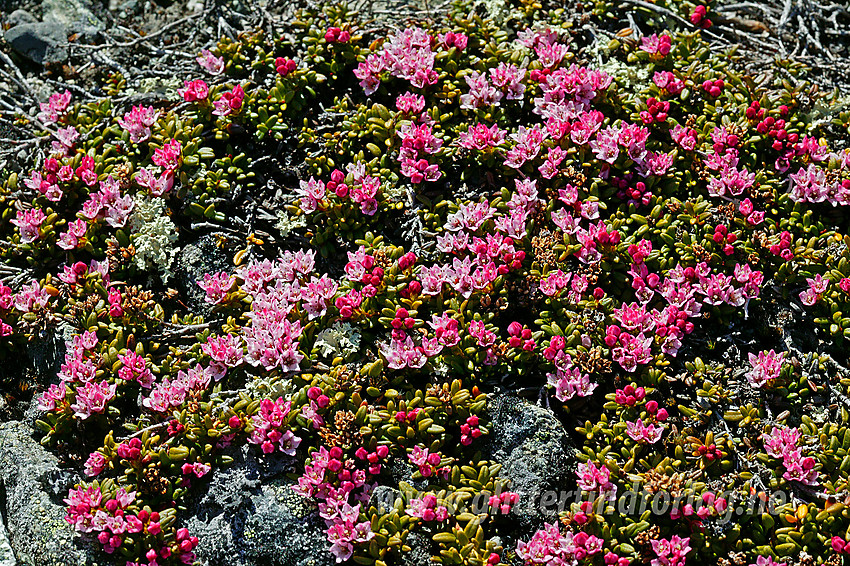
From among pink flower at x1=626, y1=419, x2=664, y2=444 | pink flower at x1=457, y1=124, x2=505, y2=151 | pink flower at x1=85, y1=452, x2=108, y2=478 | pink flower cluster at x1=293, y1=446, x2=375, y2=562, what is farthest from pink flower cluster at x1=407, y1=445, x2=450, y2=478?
pink flower at x1=457, y1=124, x2=505, y2=151

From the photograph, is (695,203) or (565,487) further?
(695,203)

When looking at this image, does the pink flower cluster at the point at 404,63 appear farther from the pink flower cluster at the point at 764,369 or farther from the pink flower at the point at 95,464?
the pink flower at the point at 95,464

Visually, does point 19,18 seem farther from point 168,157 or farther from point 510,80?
point 510,80

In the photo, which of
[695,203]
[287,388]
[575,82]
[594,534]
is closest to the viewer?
[594,534]

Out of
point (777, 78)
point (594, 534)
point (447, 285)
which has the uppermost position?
point (777, 78)

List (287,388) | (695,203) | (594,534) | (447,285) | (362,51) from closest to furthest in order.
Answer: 1. (594,534)
2. (287,388)
3. (447,285)
4. (695,203)
5. (362,51)

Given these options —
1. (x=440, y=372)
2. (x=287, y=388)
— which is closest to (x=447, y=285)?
(x=440, y=372)

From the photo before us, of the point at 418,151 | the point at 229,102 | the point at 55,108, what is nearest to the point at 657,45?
the point at 418,151

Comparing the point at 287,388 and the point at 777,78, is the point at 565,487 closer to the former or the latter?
the point at 287,388

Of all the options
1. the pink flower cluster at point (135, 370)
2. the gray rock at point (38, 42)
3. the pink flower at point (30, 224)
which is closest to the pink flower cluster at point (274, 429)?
the pink flower cluster at point (135, 370)
